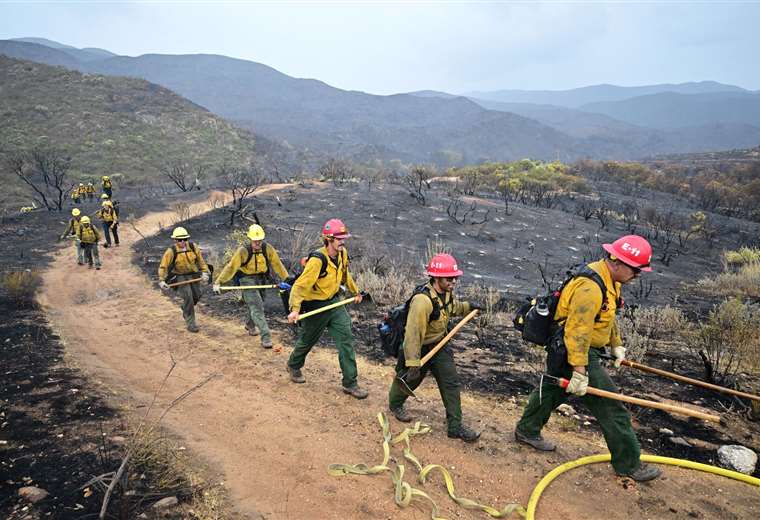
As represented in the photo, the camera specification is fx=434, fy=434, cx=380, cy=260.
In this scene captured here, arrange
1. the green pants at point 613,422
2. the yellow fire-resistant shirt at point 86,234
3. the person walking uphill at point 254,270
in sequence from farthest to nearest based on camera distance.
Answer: the yellow fire-resistant shirt at point 86,234 → the person walking uphill at point 254,270 → the green pants at point 613,422

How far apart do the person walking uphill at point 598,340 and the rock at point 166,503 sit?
10.3ft

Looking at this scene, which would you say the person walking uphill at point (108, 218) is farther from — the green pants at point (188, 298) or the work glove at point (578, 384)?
the work glove at point (578, 384)

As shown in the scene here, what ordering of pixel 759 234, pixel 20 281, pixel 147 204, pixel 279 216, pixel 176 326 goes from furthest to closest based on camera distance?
pixel 147 204
pixel 759 234
pixel 279 216
pixel 20 281
pixel 176 326

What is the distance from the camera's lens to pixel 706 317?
29.0ft

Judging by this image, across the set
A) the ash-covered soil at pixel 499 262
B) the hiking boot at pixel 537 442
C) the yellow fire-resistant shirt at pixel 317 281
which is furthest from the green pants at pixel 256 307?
the hiking boot at pixel 537 442

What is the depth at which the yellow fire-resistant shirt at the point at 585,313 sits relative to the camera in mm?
3465

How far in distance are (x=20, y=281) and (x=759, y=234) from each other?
26.6 meters

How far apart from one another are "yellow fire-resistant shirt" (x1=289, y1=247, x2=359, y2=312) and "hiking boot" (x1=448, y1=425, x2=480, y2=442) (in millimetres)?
2080

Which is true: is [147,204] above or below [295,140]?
below

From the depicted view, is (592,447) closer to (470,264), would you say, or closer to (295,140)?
(470,264)

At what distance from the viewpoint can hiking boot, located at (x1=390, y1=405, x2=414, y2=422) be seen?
4672 mm

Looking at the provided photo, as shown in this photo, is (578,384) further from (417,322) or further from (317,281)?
(317,281)

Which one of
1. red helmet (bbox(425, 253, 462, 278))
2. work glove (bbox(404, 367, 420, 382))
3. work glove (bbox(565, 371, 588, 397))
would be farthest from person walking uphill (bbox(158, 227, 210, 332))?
work glove (bbox(565, 371, 588, 397))

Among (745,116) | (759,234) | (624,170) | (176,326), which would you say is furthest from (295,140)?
(745,116)
